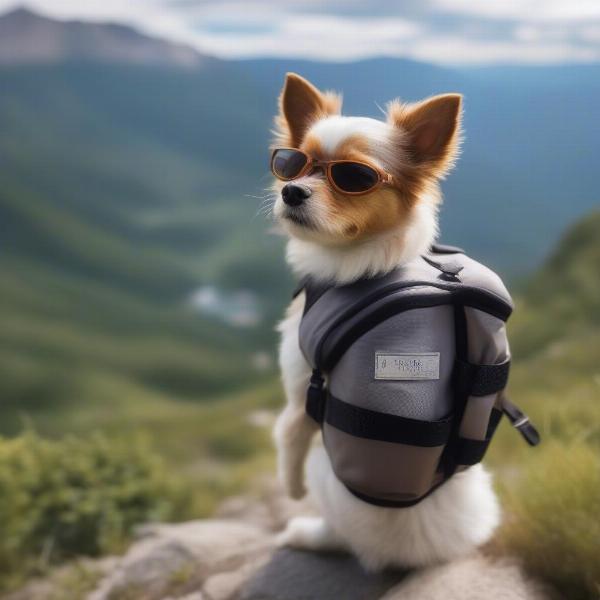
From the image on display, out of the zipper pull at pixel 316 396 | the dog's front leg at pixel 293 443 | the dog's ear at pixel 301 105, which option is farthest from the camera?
the dog's front leg at pixel 293 443

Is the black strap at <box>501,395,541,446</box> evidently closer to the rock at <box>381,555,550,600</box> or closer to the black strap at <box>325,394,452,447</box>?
the black strap at <box>325,394,452,447</box>

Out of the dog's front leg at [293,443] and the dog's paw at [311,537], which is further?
the dog's paw at [311,537]

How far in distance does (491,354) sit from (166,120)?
258 feet

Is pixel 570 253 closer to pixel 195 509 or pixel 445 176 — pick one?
pixel 195 509

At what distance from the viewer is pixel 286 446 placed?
9.64ft

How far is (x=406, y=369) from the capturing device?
236cm

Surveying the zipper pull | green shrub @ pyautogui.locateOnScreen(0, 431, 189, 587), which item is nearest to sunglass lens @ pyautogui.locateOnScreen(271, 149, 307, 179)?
the zipper pull

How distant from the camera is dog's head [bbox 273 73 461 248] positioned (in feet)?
7.73

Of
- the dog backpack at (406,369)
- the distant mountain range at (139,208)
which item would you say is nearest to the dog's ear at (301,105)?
the dog backpack at (406,369)

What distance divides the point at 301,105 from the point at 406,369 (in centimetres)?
116

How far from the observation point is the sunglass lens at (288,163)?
2.46 meters

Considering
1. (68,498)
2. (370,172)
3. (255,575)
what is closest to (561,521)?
(255,575)

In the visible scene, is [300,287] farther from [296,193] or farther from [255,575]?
[255,575]

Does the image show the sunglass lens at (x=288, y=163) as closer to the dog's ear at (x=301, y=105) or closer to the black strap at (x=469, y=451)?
the dog's ear at (x=301, y=105)
